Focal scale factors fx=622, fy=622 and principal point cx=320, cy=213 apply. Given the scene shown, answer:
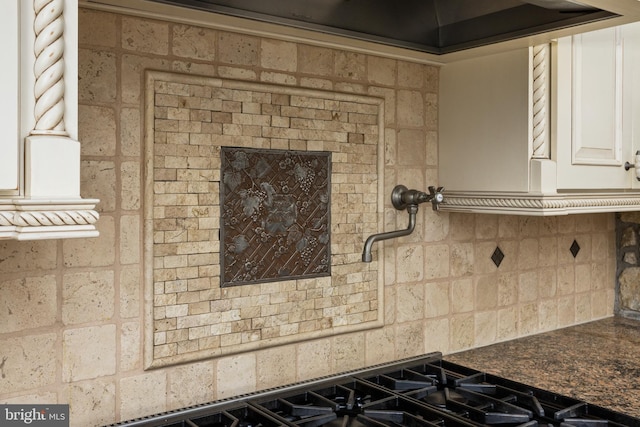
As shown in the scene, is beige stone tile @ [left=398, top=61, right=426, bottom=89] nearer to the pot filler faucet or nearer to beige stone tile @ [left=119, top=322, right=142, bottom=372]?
the pot filler faucet

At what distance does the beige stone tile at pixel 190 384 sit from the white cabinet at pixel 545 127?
2.78 ft

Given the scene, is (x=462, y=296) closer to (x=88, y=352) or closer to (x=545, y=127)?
(x=545, y=127)

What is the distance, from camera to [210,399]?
1.49 m

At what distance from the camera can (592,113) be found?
1.72 metres

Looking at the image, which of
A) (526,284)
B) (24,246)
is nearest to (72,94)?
(24,246)

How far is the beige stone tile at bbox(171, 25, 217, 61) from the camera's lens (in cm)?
141

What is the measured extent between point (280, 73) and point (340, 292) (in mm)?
606

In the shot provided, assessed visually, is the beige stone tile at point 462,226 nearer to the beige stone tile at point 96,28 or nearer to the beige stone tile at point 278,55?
the beige stone tile at point 278,55

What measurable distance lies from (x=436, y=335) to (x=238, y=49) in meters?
1.05

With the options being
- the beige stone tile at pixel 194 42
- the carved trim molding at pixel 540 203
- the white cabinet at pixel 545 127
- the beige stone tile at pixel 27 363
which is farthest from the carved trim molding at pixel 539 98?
the beige stone tile at pixel 27 363

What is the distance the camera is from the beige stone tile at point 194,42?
1412 millimetres

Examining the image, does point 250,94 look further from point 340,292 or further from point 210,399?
point 210,399

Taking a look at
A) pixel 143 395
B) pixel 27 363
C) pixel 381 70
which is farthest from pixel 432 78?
pixel 27 363

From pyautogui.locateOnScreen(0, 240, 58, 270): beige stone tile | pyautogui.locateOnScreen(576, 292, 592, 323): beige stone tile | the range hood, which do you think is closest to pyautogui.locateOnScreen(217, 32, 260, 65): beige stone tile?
the range hood
